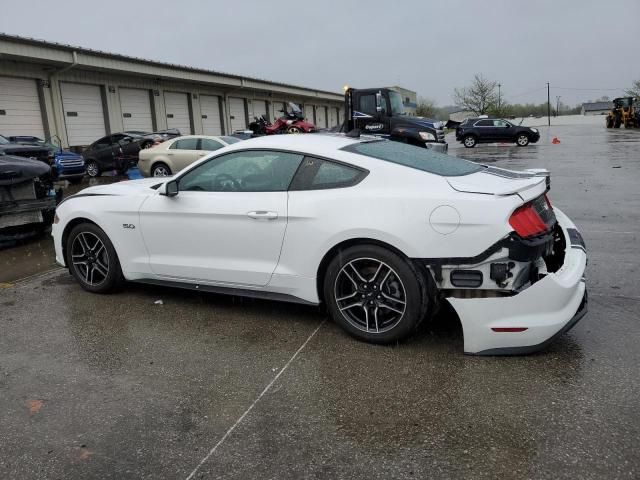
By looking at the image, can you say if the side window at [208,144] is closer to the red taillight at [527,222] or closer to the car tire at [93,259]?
the car tire at [93,259]

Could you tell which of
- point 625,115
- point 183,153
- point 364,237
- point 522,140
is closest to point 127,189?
point 364,237

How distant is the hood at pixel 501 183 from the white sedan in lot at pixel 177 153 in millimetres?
11136

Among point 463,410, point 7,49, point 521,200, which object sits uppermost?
point 7,49

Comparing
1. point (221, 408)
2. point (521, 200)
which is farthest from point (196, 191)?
point (521, 200)

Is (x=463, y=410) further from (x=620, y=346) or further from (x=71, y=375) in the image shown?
(x=71, y=375)

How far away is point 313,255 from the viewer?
3777 millimetres

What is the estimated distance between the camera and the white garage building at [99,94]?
790 inches

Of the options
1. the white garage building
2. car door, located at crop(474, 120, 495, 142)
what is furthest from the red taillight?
car door, located at crop(474, 120, 495, 142)

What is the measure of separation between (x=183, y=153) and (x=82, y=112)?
11452 millimetres

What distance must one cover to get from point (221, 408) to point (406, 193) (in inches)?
69.6

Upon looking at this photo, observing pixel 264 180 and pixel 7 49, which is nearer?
pixel 264 180

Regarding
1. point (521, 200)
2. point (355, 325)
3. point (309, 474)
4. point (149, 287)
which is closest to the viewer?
point (309, 474)

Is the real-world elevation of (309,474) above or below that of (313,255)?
below

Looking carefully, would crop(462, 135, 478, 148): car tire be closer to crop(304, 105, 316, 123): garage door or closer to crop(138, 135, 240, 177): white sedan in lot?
crop(138, 135, 240, 177): white sedan in lot
